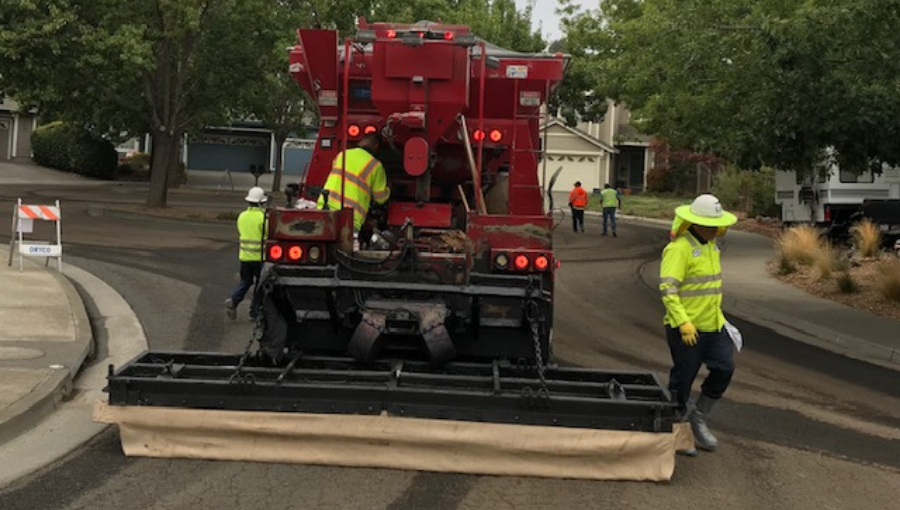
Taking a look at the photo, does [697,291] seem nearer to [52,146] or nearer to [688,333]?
[688,333]

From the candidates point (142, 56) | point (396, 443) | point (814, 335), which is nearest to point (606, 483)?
point (396, 443)

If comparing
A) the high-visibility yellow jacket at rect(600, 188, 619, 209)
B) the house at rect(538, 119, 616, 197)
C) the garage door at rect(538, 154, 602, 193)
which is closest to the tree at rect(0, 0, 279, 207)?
the high-visibility yellow jacket at rect(600, 188, 619, 209)

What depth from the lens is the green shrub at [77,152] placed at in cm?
4322

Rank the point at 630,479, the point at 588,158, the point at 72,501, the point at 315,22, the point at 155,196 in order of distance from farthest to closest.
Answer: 1. the point at 588,158
2. the point at 155,196
3. the point at 315,22
4. the point at 630,479
5. the point at 72,501

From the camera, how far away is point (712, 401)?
238 inches

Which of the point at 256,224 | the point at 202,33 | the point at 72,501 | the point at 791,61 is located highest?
the point at 202,33

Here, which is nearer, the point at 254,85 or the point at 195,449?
the point at 195,449

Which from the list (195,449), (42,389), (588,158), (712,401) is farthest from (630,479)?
(588,158)

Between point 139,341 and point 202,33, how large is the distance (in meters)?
16.7

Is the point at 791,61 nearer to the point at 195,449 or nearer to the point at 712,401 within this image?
the point at 712,401

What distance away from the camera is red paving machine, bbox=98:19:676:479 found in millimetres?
5090

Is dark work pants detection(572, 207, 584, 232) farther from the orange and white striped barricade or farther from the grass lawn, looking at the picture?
the orange and white striped barricade

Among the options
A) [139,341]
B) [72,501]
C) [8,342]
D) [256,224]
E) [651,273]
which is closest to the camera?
[72,501]

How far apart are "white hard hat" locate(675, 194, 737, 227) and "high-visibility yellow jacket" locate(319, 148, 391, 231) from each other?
2.34 metres
